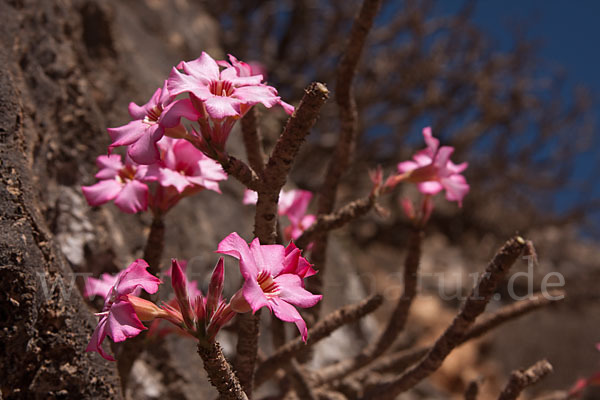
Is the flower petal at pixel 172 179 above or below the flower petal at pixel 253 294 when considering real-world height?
above

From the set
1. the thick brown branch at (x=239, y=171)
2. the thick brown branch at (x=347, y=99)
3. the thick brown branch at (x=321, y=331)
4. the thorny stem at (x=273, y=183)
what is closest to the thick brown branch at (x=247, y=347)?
the thorny stem at (x=273, y=183)

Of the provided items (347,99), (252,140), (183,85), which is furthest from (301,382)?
(183,85)

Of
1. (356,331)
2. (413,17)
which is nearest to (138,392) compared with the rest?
(356,331)

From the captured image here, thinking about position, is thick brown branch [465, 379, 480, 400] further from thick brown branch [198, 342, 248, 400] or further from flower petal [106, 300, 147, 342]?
flower petal [106, 300, 147, 342]

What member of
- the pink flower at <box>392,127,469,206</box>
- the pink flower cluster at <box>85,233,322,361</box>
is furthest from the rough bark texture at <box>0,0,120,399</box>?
the pink flower at <box>392,127,469,206</box>

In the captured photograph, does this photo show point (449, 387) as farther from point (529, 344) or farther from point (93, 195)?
point (93, 195)

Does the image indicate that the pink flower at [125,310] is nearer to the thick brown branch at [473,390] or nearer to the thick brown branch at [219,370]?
the thick brown branch at [219,370]
